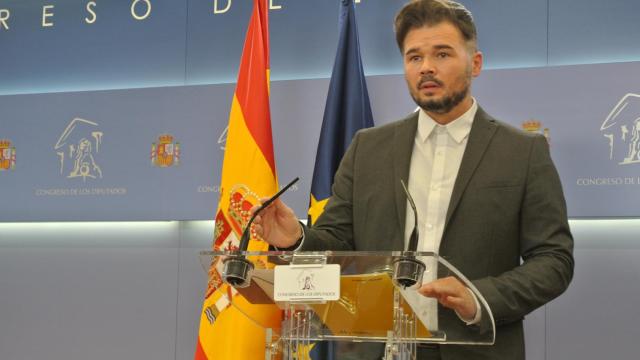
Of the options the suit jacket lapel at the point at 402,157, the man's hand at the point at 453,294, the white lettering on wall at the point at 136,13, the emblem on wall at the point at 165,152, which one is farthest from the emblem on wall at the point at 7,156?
the man's hand at the point at 453,294

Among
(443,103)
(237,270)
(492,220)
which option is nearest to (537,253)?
(492,220)

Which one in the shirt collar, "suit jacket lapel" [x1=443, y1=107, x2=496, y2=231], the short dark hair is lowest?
"suit jacket lapel" [x1=443, y1=107, x2=496, y2=231]

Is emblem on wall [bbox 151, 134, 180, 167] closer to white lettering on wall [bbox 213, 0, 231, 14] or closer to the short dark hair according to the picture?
white lettering on wall [bbox 213, 0, 231, 14]

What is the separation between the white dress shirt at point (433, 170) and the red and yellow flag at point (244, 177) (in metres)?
1.54

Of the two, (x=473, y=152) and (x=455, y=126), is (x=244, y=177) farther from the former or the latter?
(x=473, y=152)

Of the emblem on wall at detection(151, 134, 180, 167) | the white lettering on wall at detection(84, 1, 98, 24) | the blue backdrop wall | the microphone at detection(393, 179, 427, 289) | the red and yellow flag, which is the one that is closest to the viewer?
the microphone at detection(393, 179, 427, 289)

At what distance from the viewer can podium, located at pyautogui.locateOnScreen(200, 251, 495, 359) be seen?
5.62ft

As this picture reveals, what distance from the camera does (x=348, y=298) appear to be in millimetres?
1804

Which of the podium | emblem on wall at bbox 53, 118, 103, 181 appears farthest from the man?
emblem on wall at bbox 53, 118, 103, 181

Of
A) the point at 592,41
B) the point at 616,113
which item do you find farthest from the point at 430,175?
the point at 592,41

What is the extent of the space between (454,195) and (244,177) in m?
1.95

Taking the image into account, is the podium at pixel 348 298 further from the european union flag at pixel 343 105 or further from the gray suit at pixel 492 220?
the european union flag at pixel 343 105

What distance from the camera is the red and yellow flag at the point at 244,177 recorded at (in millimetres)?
4016

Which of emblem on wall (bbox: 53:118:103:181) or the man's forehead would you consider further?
emblem on wall (bbox: 53:118:103:181)
